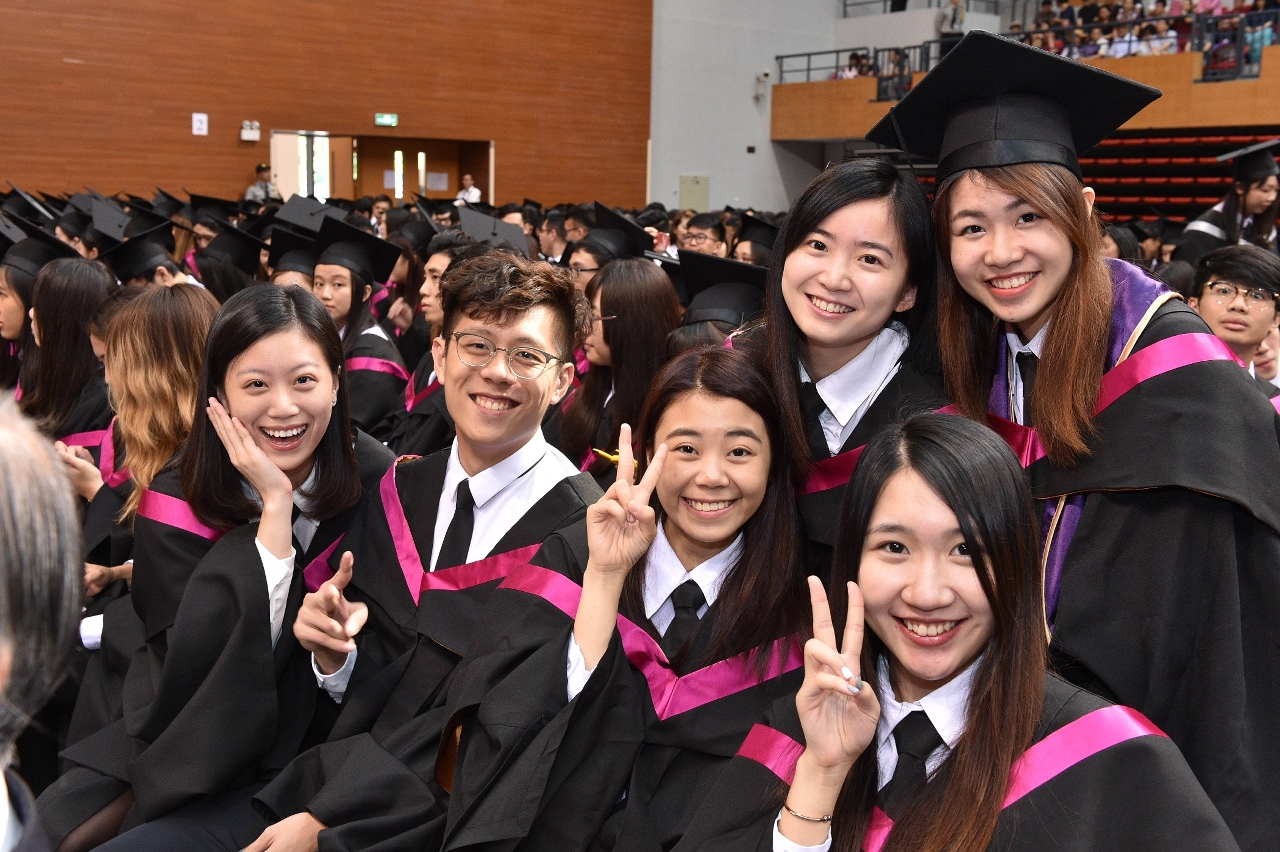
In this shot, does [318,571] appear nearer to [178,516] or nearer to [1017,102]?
[178,516]

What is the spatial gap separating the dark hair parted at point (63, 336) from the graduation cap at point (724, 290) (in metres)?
2.39

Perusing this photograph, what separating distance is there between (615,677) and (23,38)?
50.0 ft

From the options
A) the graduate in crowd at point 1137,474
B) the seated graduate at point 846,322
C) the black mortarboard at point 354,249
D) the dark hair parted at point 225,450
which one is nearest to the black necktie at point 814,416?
the seated graduate at point 846,322

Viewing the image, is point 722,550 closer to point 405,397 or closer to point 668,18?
point 405,397

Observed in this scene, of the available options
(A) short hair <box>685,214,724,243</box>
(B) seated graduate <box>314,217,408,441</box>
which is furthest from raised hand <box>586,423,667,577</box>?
(A) short hair <box>685,214,724,243</box>

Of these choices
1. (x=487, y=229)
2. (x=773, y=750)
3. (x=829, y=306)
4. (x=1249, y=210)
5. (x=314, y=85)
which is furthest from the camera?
(x=314, y=85)

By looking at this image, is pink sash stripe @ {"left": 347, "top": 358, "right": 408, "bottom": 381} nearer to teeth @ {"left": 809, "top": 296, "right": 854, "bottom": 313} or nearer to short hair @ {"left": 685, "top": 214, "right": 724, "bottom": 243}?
teeth @ {"left": 809, "top": 296, "right": 854, "bottom": 313}

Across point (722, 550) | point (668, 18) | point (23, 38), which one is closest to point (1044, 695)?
point (722, 550)

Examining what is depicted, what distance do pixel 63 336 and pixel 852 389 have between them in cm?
346

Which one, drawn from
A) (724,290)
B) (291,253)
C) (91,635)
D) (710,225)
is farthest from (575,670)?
(710,225)

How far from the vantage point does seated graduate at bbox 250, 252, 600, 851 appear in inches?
91.0

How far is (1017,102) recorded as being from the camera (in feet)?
6.97

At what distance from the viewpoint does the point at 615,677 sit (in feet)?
6.43

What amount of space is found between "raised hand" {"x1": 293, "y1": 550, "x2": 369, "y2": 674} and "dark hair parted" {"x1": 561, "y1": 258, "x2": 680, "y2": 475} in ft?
5.04
